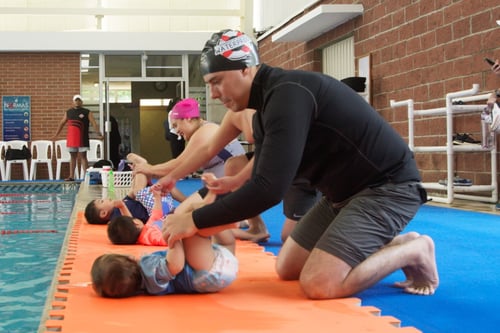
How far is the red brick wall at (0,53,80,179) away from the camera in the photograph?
16641mm

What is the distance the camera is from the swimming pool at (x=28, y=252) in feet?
10.6

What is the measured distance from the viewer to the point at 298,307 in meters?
2.73

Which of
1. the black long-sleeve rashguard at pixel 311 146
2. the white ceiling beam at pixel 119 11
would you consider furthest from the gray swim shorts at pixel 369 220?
the white ceiling beam at pixel 119 11

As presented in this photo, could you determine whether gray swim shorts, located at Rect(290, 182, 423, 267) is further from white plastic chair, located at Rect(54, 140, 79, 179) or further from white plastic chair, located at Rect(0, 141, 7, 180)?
white plastic chair, located at Rect(0, 141, 7, 180)

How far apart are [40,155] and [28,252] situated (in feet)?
38.3

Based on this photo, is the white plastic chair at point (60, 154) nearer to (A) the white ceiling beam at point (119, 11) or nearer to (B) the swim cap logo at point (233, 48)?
(A) the white ceiling beam at point (119, 11)

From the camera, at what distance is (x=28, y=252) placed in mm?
5152

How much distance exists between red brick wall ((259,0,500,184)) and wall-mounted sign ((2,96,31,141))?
30.6ft

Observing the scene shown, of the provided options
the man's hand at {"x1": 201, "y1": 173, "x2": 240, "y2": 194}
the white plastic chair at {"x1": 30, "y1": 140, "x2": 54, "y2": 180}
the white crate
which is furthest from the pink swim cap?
the white plastic chair at {"x1": 30, "y1": 140, "x2": 54, "y2": 180}

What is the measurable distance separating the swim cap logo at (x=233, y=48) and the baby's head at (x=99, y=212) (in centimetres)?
340

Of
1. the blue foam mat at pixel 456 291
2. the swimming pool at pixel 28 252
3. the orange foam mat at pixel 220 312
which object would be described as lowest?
the swimming pool at pixel 28 252

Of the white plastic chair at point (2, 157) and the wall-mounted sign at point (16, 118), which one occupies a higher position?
the wall-mounted sign at point (16, 118)

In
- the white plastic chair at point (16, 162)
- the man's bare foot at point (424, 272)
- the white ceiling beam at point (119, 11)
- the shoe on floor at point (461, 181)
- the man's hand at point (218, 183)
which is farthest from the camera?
the white ceiling beam at point (119, 11)

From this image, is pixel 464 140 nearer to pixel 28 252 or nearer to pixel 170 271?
pixel 28 252
